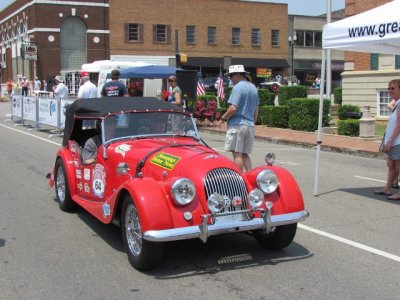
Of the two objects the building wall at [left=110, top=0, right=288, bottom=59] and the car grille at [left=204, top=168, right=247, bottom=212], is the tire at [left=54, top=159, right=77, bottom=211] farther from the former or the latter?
the building wall at [left=110, top=0, right=288, bottom=59]

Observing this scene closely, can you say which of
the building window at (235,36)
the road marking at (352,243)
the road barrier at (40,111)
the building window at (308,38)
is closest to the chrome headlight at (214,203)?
the road marking at (352,243)

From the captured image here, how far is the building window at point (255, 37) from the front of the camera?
57.3m

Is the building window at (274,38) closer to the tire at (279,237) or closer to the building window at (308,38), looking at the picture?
the building window at (308,38)

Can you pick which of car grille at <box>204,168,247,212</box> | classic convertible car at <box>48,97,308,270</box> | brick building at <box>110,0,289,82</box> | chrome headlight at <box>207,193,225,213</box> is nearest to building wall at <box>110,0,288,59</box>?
brick building at <box>110,0,289,82</box>

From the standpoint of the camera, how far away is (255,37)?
57562mm

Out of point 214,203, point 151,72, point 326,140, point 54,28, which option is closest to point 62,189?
point 214,203

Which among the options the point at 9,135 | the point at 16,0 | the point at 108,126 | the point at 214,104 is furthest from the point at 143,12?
the point at 108,126

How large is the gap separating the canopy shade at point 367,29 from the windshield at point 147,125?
10.6 ft

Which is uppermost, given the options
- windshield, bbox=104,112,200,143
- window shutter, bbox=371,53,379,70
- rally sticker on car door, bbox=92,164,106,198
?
window shutter, bbox=371,53,379,70

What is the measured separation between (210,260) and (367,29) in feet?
15.3

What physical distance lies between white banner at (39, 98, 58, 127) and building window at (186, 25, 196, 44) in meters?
35.7

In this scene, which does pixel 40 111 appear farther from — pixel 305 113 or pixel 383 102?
pixel 383 102

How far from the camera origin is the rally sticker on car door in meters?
6.01

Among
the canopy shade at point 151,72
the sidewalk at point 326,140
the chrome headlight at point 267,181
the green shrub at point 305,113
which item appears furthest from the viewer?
the canopy shade at point 151,72
